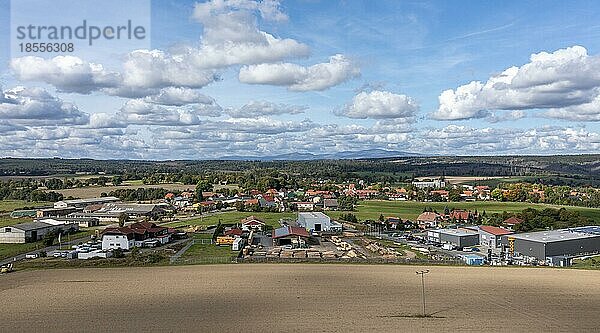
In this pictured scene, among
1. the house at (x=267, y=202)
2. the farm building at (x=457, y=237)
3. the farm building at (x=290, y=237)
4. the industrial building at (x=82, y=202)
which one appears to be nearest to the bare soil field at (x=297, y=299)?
the farm building at (x=290, y=237)

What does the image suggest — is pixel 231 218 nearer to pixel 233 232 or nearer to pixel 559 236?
pixel 233 232

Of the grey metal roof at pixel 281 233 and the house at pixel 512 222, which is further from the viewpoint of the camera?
the house at pixel 512 222

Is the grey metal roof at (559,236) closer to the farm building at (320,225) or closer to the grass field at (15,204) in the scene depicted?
the farm building at (320,225)

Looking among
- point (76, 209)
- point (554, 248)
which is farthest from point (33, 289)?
point (76, 209)

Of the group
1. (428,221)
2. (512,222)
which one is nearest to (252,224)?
(428,221)

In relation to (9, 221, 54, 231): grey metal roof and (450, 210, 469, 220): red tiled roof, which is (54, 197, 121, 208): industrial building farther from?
(450, 210, 469, 220): red tiled roof
